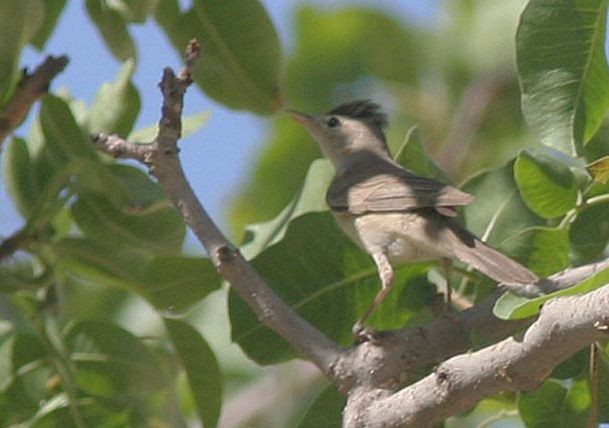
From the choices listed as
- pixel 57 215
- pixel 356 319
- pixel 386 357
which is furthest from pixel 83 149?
pixel 386 357

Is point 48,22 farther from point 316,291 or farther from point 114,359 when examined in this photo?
point 316,291

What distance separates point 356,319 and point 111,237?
73 cm

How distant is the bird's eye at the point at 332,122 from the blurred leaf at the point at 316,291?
5.52ft

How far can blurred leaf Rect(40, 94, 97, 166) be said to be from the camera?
11.9 feet

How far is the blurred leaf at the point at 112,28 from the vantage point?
12.0ft

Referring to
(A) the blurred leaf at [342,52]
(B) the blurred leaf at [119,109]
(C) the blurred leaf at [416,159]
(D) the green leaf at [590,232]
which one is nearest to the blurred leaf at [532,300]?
(D) the green leaf at [590,232]

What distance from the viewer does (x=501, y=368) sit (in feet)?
8.27

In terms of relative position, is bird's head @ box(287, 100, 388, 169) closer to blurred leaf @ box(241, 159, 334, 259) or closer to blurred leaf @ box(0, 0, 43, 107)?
blurred leaf @ box(241, 159, 334, 259)

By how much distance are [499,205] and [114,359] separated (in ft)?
3.53

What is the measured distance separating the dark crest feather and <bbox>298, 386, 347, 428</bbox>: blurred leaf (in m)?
1.96

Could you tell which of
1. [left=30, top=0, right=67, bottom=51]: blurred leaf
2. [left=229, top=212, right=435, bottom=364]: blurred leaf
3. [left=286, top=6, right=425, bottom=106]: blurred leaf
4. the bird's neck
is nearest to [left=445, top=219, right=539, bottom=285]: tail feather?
[left=229, top=212, right=435, bottom=364]: blurred leaf

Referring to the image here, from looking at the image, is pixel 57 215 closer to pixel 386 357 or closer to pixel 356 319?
pixel 356 319

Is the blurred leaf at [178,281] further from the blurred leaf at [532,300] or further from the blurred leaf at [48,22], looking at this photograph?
the blurred leaf at [532,300]

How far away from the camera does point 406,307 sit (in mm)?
3484
